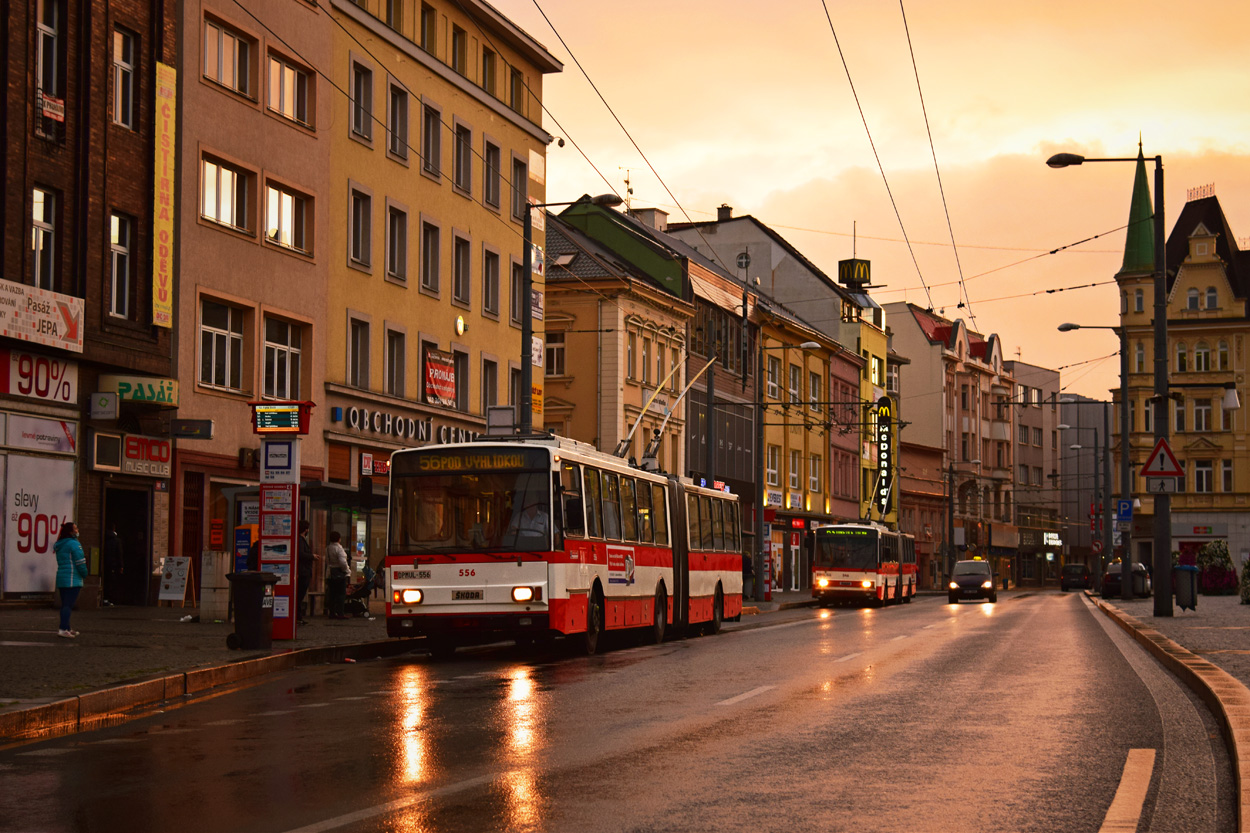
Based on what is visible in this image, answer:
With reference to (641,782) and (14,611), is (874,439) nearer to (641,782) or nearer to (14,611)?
(14,611)

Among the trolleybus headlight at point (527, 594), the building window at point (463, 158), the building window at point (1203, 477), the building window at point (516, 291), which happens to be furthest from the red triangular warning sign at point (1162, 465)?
the building window at point (1203, 477)

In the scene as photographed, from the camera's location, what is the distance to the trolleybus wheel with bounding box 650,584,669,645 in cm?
2786

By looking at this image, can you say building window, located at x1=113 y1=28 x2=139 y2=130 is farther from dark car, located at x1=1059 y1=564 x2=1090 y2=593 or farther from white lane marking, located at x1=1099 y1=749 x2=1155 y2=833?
dark car, located at x1=1059 y1=564 x2=1090 y2=593

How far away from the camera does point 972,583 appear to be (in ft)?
215

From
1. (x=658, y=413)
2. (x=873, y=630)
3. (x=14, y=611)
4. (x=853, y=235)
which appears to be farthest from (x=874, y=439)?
(x=14, y=611)

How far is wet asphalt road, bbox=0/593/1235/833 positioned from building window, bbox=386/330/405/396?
2251cm

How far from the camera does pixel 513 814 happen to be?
852 centimetres

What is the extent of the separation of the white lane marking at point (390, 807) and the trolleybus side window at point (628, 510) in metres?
15.9

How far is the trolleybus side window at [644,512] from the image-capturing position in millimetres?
26906

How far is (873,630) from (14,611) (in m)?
15.4

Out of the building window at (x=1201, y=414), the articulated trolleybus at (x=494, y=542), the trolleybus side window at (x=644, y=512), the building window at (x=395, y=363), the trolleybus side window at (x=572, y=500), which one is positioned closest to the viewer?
the articulated trolleybus at (x=494, y=542)

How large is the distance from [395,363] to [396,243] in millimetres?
3075

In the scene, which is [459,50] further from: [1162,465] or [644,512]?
[1162,465]

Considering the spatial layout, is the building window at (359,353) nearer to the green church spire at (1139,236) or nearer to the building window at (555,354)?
the building window at (555,354)
